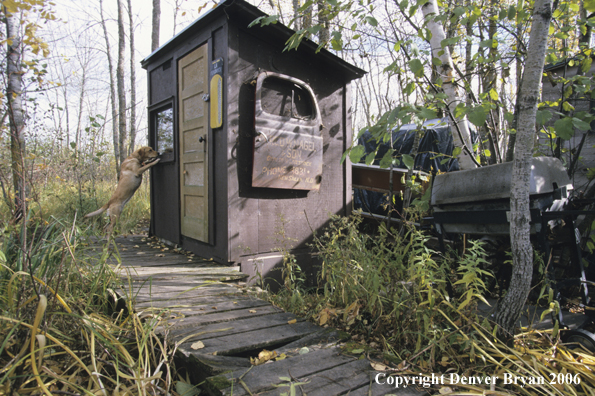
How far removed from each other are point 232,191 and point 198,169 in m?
0.88

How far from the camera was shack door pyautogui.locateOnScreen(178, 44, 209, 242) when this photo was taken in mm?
4738

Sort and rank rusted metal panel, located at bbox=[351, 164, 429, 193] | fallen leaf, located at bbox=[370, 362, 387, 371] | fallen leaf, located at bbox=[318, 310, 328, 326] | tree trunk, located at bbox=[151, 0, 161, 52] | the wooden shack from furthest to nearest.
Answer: tree trunk, located at bbox=[151, 0, 161, 52] → rusted metal panel, located at bbox=[351, 164, 429, 193] → the wooden shack → fallen leaf, located at bbox=[318, 310, 328, 326] → fallen leaf, located at bbox=[370, 362, 387, 371]

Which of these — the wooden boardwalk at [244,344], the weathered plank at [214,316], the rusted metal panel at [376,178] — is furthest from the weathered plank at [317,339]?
the rusted metal panel at [376,178]

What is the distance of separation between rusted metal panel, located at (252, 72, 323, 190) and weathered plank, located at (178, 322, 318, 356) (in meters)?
2.19

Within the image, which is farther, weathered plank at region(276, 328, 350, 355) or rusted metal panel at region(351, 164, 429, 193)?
rusted metal panel at region(351, 164, 429, 193)

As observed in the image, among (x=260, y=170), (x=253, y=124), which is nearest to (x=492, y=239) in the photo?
(x=260, y=170)

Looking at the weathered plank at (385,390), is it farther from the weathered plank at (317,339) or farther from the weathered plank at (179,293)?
the weathered plank at (179,293)

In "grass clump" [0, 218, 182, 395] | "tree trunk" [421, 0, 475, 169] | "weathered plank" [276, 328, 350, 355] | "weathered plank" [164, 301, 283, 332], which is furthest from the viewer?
"tree trunk" [421, 0, 475, 169]

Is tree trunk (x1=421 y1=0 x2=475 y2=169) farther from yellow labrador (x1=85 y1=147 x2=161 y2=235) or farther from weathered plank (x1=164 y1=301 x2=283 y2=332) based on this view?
yellow labrador (x1=85 y1=147 x2=161 y2=235)

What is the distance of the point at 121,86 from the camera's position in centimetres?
1071

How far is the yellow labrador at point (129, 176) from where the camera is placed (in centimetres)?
556

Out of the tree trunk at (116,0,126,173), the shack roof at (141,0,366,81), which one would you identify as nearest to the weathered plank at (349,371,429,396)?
the shack roof at (141,0,366,81)

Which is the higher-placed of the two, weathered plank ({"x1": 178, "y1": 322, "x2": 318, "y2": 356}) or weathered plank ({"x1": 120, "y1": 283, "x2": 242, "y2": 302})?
weathered plank ({"x1": 120, "y1": 283, "x2": 242, "y2": 302})

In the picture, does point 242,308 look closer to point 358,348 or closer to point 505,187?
point 358,348
